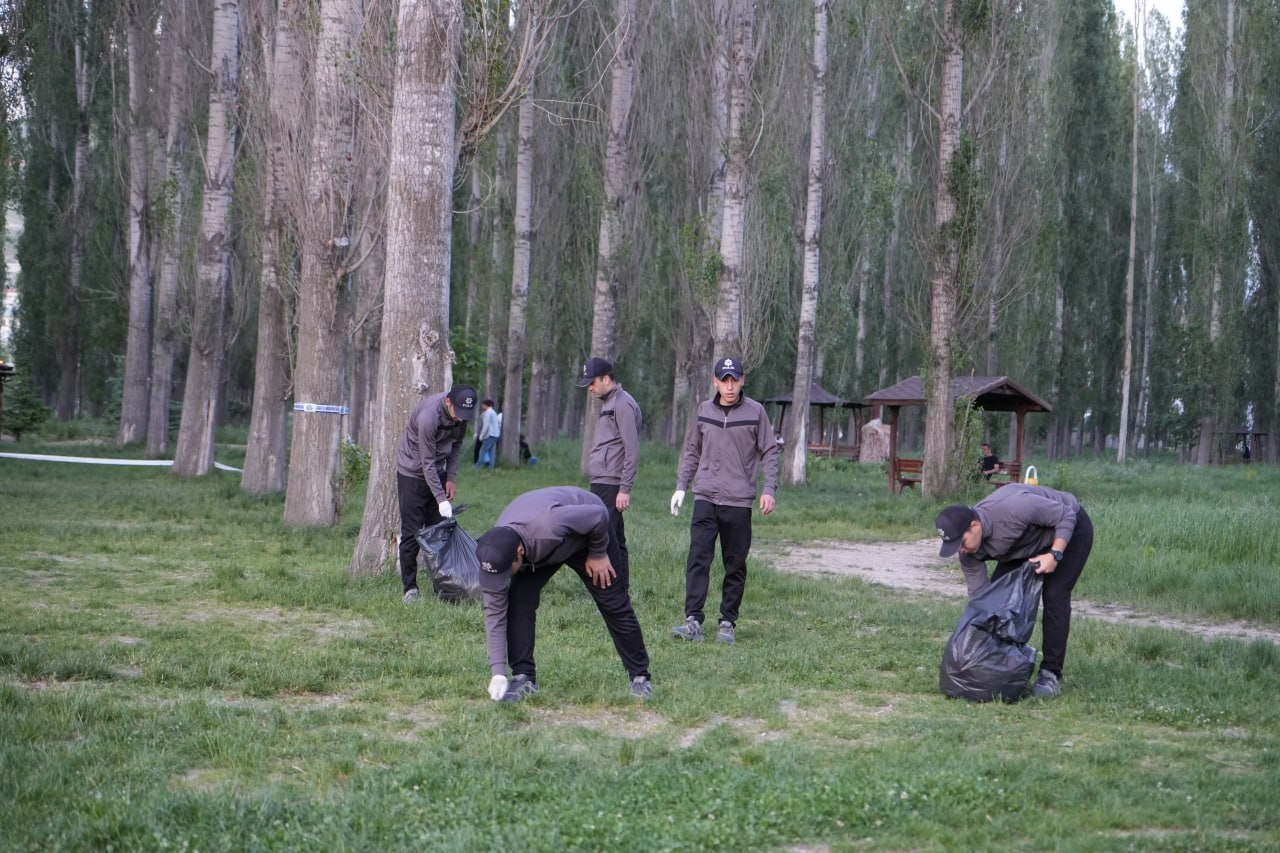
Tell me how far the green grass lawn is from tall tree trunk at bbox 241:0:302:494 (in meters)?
5.51

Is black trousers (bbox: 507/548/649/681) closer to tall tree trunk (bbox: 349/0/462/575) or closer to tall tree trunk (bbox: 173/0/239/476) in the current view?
tall tree trunk (bbox: 349/0/462/575)

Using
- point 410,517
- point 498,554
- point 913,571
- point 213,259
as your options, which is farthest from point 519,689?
point 213,259

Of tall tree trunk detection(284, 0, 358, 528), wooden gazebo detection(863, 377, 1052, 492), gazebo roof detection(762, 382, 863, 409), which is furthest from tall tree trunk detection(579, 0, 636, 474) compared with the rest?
gazebo roof detection(762, 382, 863, 409)

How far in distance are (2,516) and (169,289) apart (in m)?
11.7

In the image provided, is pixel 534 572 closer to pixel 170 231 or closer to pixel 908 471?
pixel 908 471

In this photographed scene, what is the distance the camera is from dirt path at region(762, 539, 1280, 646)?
10289 millimetres

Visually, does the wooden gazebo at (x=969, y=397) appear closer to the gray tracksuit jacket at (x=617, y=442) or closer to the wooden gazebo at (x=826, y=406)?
the wooden gazebo at (x=826, y=406)

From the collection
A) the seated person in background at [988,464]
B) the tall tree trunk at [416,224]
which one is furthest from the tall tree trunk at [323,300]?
the seated person in background at [988,464]

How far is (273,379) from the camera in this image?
17281mm

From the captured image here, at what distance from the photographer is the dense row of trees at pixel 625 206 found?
14.0m

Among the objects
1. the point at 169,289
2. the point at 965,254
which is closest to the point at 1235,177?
the point at 965,254

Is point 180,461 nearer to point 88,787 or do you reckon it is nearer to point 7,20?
point 7,20

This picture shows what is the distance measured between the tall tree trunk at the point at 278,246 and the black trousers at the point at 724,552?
8068 mm

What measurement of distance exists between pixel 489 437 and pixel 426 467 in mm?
18354
